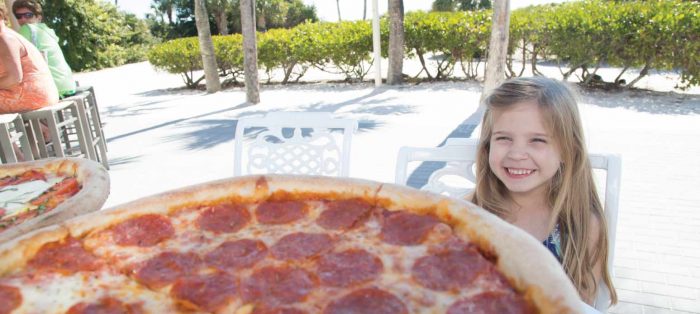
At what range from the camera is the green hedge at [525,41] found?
8961mm

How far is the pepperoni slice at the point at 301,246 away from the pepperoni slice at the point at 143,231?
0.48 metres

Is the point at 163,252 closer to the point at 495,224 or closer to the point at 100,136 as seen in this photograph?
the point at 495,224

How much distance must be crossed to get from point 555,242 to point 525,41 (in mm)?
10255

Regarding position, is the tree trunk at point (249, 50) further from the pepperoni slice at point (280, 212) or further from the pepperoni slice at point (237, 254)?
the pepperoni slice at point (237, 254)

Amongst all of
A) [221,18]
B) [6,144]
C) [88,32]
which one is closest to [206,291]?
[6,144]

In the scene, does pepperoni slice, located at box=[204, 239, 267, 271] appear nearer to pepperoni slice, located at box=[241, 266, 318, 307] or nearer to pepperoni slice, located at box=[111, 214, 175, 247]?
pepperoni slice, located at box=[241, 266, 318, 307]

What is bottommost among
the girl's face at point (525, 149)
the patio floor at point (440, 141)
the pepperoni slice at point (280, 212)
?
the patio floor at point (440, 141)

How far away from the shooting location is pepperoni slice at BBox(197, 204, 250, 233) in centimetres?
199

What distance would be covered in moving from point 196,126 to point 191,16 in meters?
31.0

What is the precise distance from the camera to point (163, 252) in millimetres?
1797

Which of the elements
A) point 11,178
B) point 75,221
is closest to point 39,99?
point 11,178

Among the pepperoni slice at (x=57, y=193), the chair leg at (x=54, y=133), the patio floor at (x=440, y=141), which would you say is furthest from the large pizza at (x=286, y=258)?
the chair leg at (x=54, y=133)

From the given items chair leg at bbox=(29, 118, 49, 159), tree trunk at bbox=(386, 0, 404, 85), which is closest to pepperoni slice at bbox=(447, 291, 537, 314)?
chair leg at bbox=(29, 118, 49, 159)

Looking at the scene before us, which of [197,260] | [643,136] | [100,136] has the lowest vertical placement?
[643,136]
